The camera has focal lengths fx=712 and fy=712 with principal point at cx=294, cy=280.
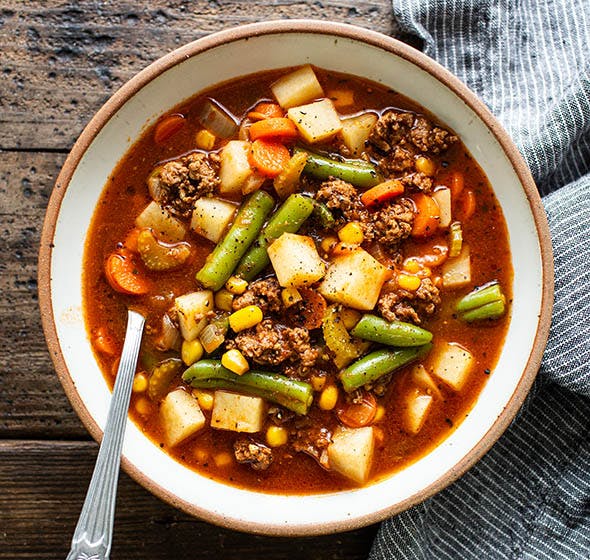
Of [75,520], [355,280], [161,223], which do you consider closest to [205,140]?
[161,223]

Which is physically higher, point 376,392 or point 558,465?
point 376,392

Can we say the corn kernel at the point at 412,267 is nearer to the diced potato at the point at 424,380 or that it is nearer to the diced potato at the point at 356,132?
the diced potato at the point at 424,380

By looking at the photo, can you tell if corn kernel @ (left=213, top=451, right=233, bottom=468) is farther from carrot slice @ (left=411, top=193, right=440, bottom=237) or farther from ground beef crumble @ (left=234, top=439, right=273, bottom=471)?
carrot slice @ (left=411, top=193, right=440, bottom=237)

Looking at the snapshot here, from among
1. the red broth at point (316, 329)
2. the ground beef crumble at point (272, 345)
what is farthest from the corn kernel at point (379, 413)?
the ground beef crumble at point (272, 345)

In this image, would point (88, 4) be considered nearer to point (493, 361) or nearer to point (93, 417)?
point (93, 417)

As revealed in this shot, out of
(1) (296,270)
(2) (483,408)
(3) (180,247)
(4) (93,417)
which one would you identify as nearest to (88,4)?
(3) (180,247)
